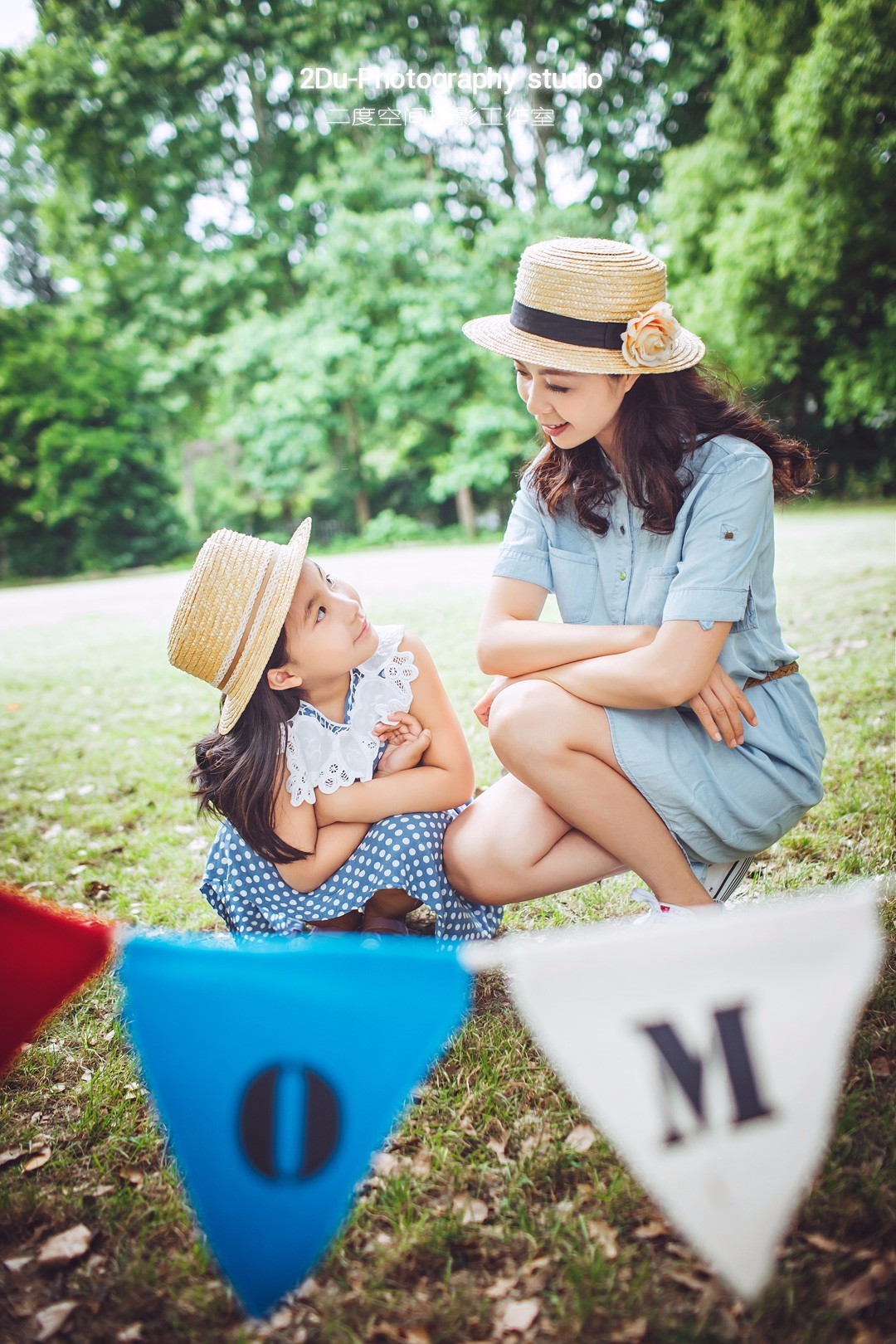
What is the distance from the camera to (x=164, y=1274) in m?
1.57

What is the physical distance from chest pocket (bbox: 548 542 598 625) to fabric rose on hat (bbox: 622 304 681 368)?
1.76 ft

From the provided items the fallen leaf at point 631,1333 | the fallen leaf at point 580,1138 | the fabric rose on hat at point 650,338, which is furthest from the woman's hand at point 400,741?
the fallen leaf at point 631,1333

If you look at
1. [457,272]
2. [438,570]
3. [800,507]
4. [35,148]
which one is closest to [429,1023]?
[438,570]

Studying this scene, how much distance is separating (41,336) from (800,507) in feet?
59.2

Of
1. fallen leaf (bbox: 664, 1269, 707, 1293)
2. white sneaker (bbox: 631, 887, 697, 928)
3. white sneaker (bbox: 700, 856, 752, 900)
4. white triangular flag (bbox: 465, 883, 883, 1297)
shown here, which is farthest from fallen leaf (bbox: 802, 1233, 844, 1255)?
white sneaker (bbox: 700, 856, 752, 900)

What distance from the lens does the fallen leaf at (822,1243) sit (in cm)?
145

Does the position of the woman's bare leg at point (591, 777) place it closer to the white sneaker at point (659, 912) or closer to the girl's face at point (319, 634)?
the white sneaker at point (659, 912)

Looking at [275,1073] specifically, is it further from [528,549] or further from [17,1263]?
[528,549]

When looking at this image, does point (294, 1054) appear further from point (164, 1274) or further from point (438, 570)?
point (438, 570)

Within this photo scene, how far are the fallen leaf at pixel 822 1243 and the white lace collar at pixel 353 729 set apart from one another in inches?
52.7

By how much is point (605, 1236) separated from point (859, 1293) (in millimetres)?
408

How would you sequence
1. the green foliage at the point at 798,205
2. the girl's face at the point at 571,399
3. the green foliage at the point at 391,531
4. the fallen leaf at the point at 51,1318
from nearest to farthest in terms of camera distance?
the fallen leaf at the point at 51,1318 < the girl's face at the point at 571,399 < the green foliage at the point at 798,205 < the green foliage at the point at 391,531

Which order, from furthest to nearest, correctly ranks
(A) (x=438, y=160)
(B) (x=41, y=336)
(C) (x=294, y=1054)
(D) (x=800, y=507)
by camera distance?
(B) (x=41, y=336) → (A) (x=438, y=160) → (D) (x=800, y=507) → (C) (x=294, y=1054)

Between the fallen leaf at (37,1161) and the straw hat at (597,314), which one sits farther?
the straw hat at (597,314)
